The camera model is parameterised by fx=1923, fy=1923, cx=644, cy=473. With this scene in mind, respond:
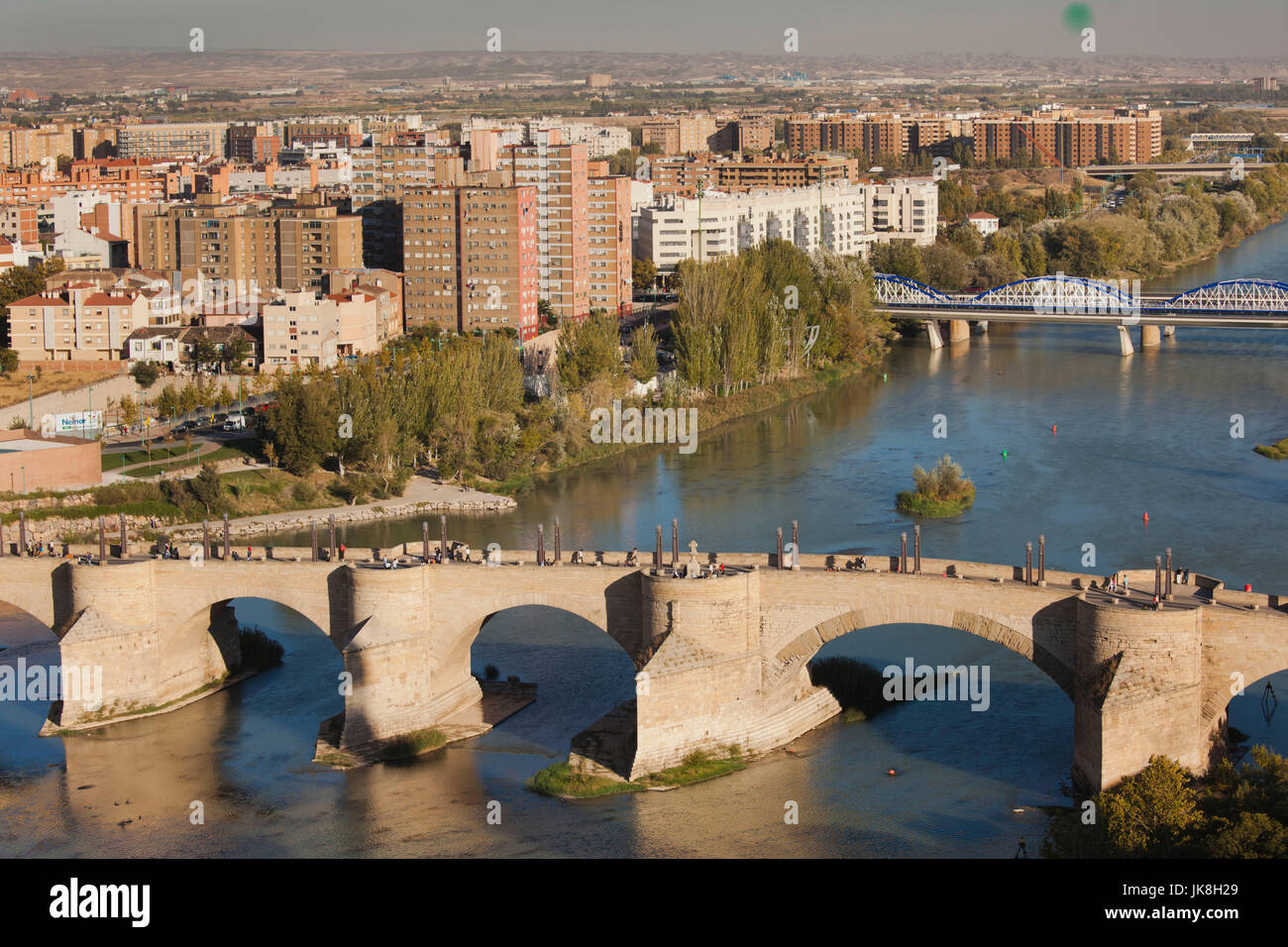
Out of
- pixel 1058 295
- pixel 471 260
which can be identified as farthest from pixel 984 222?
pixel 471 260

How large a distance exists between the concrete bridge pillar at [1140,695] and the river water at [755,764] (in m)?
0.58

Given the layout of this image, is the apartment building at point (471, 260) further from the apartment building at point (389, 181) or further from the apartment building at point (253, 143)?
the apartment building at point (253, 143)

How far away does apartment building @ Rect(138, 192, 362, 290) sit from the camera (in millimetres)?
34094

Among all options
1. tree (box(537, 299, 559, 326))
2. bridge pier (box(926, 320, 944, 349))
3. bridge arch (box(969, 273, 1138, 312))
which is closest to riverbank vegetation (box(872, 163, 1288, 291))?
bridge arch (box(969, 273, 1138, 312))

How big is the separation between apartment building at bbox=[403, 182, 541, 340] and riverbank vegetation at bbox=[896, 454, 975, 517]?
12244 mm

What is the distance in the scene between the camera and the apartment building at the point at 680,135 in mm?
70438

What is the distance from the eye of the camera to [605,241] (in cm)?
3394

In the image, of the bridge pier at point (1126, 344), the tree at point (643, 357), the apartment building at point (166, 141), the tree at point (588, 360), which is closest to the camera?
the tree at point (588, 360)

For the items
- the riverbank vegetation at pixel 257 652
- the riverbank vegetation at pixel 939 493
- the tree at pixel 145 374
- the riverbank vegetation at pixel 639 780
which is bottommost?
the riverbank vegetation at pixel 639 780

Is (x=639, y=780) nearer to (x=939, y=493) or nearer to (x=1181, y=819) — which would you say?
(x=1181, y=819)

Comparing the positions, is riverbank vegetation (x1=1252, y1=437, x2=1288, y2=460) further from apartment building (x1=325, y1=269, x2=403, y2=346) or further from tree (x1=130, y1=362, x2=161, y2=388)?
tree (x1=130, y1=362, x2=161, y2=388)

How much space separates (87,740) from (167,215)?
2402cm

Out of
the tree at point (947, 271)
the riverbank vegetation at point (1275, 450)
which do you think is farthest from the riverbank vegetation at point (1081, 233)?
the riverbank vegetation at point (1275, 450)

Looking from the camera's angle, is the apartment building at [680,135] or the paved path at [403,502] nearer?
the paved path at [403,502]
